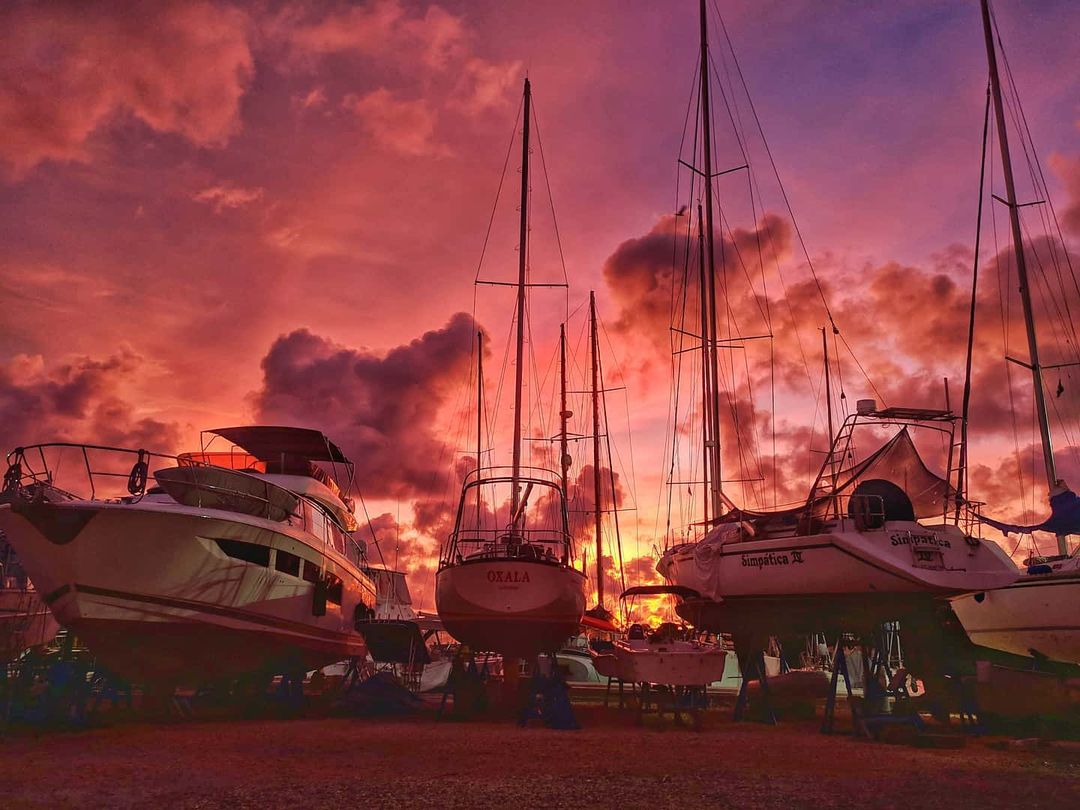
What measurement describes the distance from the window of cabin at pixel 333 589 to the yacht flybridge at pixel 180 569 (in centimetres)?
14

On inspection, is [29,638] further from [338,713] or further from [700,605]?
[700,605]

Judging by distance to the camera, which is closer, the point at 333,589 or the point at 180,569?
the point at 180,569

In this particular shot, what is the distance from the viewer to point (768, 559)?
15.1 m

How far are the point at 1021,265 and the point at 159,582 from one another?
22074mm

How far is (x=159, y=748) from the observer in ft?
34.4

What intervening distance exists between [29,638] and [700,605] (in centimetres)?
1478

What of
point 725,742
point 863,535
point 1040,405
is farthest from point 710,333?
point 725,742

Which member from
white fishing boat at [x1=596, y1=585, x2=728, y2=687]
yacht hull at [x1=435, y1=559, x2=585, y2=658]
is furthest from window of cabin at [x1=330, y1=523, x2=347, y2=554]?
white fishing boat at [x1=596, y1=585, x2=728, y2=687]

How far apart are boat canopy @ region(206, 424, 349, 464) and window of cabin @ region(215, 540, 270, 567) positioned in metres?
7.61

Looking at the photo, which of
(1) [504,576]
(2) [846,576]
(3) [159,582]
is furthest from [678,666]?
(3) [159,582]

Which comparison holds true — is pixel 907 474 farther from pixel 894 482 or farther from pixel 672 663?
pixel 672 663

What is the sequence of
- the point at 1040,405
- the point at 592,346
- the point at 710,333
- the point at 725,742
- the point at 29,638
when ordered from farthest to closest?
1. the point at 592,346
2. the point at 710,333
3. the point at 1040,405
4. the point at 29,638
5. the point at 725,742

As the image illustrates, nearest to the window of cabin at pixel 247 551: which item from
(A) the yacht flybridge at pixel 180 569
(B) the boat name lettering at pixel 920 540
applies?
(A) the yacht flybridge at pixel 180 569

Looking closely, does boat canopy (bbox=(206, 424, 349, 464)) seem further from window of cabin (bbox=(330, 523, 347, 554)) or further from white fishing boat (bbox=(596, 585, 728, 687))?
white fishing boat (bbox=(596, 585, 728, 687))
